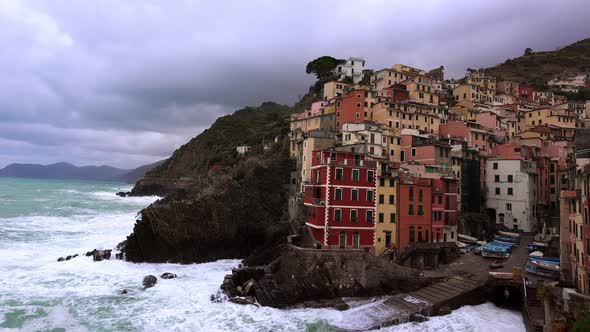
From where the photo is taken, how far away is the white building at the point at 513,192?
49.7 m

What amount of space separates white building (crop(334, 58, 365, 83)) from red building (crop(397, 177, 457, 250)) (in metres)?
57.0

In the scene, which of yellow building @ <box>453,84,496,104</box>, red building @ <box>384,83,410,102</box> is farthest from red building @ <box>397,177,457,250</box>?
yellow building @ <box>453,84,496,104</box>

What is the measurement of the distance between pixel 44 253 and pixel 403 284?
132ft

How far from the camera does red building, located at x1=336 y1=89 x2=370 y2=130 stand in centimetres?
6003

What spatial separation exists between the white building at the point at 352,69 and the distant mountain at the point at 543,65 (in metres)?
66.3

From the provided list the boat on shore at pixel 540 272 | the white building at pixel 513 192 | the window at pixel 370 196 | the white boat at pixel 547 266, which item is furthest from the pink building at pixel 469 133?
the white boat at pixel 547 266

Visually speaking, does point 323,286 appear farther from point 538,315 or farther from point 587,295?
point 587,295

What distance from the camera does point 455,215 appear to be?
41.8 metres

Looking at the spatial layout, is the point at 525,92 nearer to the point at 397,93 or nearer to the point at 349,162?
the point at 397,93

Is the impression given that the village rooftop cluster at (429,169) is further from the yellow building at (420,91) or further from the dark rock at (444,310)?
the dark rock at (444,310)

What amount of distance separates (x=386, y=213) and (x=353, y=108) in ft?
88.7

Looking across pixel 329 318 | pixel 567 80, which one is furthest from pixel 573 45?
pixel 329 318

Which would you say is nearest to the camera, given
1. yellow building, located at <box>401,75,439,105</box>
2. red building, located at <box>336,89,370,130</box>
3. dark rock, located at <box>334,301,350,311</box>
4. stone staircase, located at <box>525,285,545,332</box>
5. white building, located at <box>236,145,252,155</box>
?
stone staircase, located at <box>525,285,545,332</box>

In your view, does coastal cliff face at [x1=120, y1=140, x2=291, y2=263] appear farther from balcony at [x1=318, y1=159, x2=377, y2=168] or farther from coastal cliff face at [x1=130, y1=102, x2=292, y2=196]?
coastal cliff face at [x1=130, y1=102, x2=292, y2=196]
